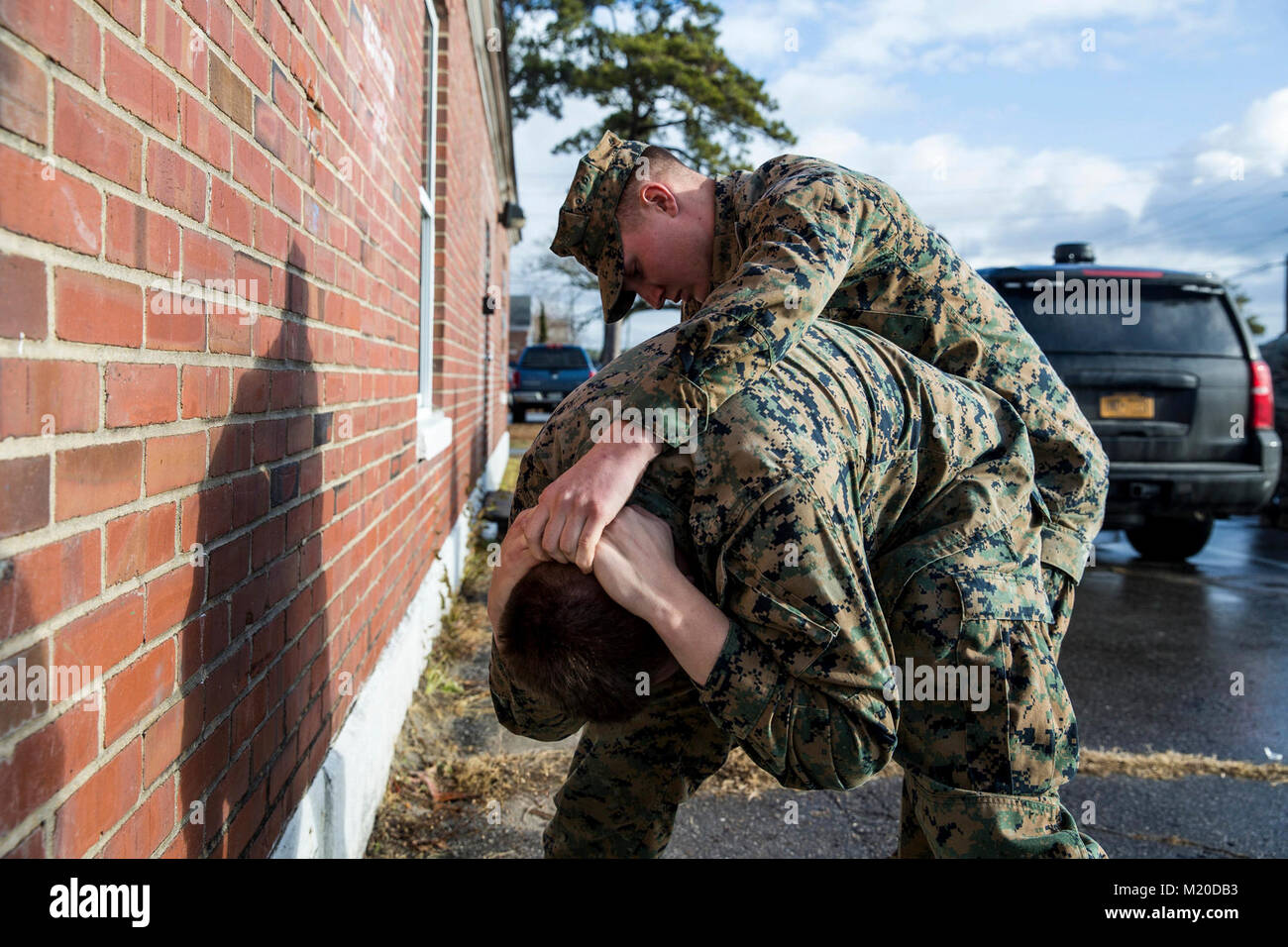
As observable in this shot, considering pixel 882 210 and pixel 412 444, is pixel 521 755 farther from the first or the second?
pixel 882 210

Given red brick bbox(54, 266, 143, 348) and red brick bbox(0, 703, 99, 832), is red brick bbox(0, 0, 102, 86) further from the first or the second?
red brick bbox(0, 703, 99, 832)

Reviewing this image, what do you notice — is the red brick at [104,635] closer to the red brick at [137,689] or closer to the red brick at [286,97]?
the red brick at [137,689]

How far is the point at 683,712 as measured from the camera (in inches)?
82.2

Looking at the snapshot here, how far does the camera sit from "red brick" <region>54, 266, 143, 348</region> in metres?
1.10

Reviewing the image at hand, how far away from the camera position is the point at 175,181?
142cm

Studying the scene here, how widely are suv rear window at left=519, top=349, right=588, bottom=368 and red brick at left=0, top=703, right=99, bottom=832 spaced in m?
23.4

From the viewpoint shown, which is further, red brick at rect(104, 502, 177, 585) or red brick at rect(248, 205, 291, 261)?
red brick at rect(248, 205, 291, 261)

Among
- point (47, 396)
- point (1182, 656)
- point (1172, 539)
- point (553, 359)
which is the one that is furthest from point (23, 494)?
point (553, 359)

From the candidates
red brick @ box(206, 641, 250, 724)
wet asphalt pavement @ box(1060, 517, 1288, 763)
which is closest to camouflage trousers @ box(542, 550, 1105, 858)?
red brick @ box(206, 641, 250, 724)

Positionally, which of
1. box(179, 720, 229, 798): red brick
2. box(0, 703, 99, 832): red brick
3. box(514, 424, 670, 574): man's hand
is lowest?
box(179, 720, 229, 798): red brick

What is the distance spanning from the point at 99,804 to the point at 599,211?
1.63m

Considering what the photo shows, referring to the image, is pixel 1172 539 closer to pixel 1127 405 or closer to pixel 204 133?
pixel 1127 405

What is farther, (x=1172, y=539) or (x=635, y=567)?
(x=1172, y=539)

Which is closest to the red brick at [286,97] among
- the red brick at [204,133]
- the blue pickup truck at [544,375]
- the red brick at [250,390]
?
the red brick at [204,133]
